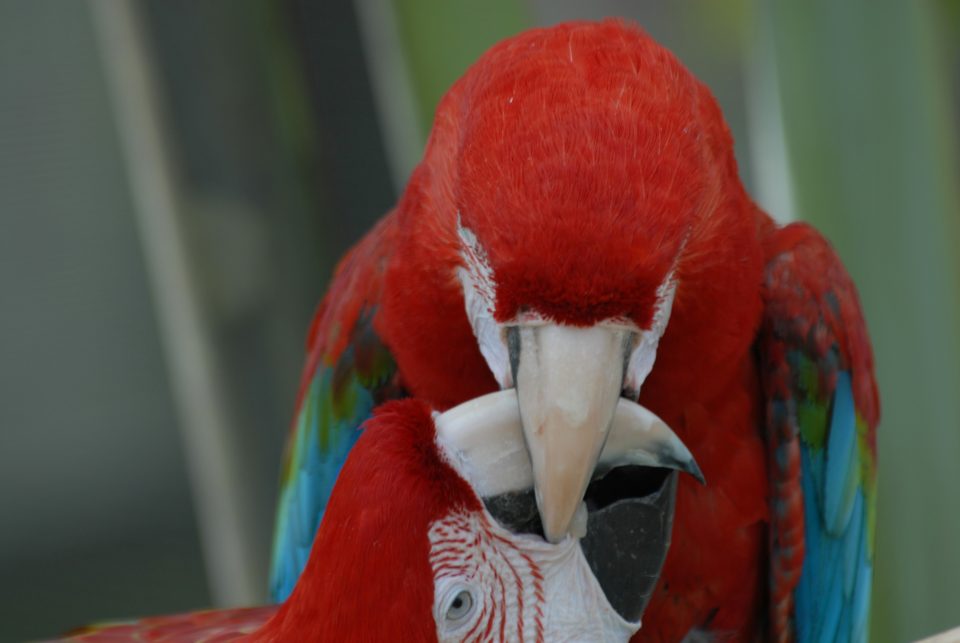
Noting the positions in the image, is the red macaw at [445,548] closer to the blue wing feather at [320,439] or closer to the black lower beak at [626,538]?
the black lower beak at [626,538]

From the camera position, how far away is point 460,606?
0.85m

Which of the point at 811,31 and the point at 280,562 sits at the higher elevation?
the point at 811,31

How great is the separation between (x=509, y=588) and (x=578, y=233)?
0.28 m

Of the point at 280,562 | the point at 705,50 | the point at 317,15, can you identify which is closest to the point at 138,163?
the point at 317,15

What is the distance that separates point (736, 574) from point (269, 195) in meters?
0.80

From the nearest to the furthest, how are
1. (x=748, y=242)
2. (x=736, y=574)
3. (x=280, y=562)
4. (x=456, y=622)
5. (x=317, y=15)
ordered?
(x=456, y=622) → (x=748, y=242) → (x=736, y=574) → (x=280, y=562) → (x=317, y=15)

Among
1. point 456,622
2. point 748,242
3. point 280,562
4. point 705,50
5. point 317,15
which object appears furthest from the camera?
point 705,50

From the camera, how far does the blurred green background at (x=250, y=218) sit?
1.29 m

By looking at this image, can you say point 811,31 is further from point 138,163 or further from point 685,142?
point 138,163

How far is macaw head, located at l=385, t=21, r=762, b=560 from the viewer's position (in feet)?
2.61

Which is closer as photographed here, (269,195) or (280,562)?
(280,562)

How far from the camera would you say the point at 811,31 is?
4.16 ft

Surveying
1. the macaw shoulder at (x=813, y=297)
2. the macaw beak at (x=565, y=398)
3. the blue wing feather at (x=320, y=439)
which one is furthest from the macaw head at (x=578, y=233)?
the blue wing feather at (x=320, y=439)

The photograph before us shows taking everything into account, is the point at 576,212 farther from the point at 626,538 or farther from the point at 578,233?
the point at 626,538
